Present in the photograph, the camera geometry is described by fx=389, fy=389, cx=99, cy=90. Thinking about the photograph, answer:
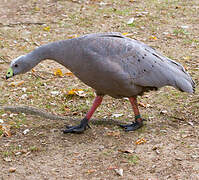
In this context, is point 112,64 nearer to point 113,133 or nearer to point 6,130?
point 113,133

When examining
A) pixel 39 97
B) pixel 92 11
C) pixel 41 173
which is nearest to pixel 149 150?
pixel 41 173

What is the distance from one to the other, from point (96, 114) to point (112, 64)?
1.25 meters

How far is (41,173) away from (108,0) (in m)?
7.18

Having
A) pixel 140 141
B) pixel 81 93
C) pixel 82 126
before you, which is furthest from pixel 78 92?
pixel 140 141

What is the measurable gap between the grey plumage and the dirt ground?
636mm

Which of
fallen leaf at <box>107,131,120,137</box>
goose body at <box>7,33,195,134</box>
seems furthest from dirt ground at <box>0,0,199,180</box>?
goose body at <box>7,33,195,134</box>

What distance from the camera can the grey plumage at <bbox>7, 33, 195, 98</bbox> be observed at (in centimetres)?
488

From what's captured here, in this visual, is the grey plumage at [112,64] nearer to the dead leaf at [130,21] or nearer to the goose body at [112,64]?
the goose body at [112,64]

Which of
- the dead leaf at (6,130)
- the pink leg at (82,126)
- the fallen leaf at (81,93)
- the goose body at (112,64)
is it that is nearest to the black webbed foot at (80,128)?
the pink leg at (82,126)

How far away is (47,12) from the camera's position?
392 inches

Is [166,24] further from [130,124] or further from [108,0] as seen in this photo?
[130,124]

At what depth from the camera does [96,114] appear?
5883 millimetres

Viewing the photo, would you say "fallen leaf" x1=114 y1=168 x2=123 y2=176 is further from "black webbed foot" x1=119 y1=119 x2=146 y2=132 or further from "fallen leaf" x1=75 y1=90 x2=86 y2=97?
"fallen leaf" x1=75 y1=90 x2=86 y2=97

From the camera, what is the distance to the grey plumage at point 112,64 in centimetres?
488
